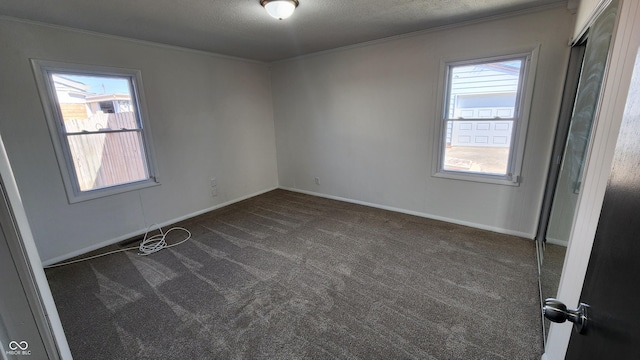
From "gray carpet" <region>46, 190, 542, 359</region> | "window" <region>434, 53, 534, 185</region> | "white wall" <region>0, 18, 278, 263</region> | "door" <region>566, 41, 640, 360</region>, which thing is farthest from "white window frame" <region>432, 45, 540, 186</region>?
"white wall" <region>0, 18, 278, 263</region>

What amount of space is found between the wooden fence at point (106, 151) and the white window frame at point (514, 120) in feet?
12.8

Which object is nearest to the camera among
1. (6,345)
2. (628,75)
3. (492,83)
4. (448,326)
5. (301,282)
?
(6,345)

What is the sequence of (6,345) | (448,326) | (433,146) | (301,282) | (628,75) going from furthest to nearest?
(433,146) → (301,282) → (448,326) → (628,75) → (6,345)

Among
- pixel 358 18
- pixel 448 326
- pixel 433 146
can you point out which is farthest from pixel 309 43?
pixel 448 326

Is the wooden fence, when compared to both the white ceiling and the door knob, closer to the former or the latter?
the white ceiling

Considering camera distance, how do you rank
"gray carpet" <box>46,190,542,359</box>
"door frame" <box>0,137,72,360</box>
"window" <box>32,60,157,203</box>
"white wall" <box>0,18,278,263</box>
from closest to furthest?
"door frame" <box>0,137,72,360</box> < "gray carpet" <box>46,190,542,359</box> < "white wall" <box>0,18,278,263</box> < "window" <box>32,60,157,203</box>

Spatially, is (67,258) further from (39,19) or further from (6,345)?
(6,345)

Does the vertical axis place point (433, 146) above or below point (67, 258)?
above

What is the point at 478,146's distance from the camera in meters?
3.22

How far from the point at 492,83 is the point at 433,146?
3.08ft

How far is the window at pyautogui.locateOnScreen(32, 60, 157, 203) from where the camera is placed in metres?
2.75

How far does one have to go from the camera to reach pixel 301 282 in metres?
2.39

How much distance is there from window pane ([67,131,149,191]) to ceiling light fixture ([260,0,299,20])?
→ 2395 millimetres

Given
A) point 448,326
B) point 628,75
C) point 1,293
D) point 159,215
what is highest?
point 628,75
